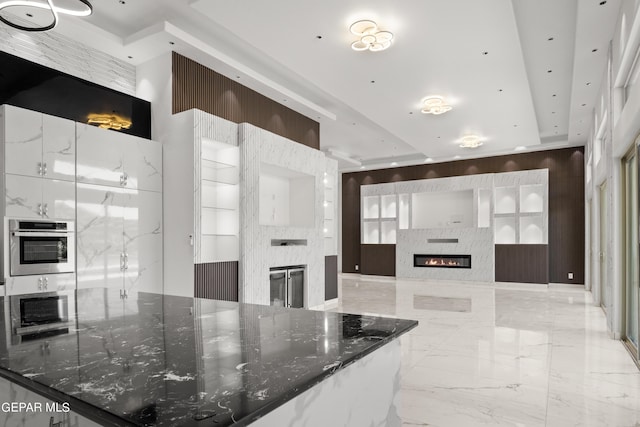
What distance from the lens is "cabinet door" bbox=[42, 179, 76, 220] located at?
4441mm

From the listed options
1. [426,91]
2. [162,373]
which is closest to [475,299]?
[426,91]

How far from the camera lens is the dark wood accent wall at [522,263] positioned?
11367 millimetres

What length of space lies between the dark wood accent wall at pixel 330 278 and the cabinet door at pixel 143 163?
3.94m

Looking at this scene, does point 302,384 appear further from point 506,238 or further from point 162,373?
point 506,238

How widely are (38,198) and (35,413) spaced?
3891mm

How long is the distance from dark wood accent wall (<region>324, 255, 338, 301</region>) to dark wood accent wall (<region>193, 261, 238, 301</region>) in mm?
2746

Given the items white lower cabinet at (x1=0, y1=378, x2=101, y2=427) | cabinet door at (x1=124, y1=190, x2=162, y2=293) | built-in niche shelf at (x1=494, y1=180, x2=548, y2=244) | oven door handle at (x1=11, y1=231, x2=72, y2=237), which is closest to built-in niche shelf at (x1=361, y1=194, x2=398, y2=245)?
built-in niche shelf at (x1=494, y1=180, x2=548, y2=244)

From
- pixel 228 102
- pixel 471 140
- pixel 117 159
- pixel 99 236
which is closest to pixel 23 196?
pixel 99 236

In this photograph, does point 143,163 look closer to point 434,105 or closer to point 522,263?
point 434,105

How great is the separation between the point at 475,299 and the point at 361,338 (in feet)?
27.4

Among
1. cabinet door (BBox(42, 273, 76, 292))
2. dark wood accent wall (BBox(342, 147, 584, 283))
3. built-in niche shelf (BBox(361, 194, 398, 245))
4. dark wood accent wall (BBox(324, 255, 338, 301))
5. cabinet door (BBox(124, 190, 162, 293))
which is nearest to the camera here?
cabinet door (BBox(42, 273, 76, 292))

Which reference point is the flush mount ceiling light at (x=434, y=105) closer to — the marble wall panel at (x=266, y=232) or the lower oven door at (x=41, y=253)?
the marble wall panel at (x=266, y=232)

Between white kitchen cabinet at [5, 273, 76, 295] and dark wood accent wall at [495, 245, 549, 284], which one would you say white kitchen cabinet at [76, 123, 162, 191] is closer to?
white kitchen cabinet at [5, 273, 76, 295]

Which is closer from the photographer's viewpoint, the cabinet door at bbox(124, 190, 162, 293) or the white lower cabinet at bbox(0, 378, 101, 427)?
the white lower cabinet at bbox(0, 378, 101, 427)
